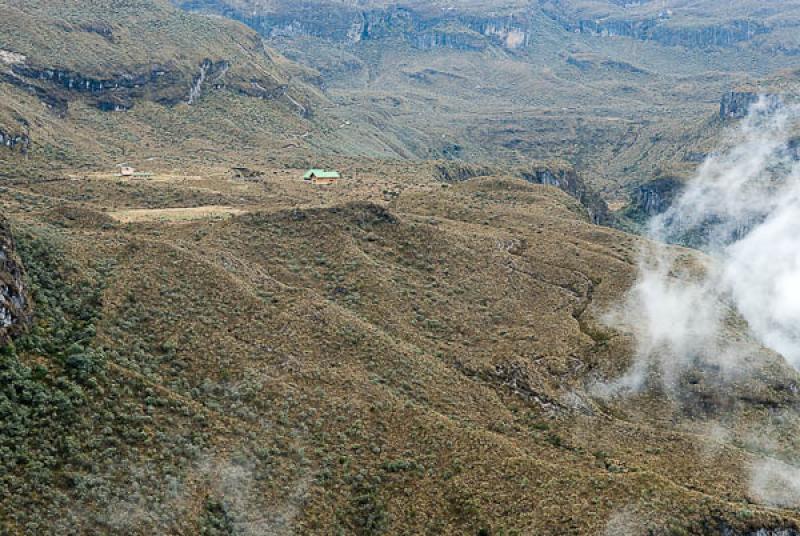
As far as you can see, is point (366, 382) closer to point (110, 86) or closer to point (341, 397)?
point (341, 397)

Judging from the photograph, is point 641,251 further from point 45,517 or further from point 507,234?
point 45,517

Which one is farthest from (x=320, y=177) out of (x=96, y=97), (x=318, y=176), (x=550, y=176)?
(x=96, y=97)

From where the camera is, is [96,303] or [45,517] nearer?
[45,517]

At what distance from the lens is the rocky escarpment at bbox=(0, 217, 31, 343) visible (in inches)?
1940

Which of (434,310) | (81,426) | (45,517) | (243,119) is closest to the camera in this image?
(45,517)

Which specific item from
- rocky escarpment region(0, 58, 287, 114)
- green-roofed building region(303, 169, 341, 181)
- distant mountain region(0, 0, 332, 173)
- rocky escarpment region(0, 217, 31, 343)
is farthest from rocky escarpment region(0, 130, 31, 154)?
rocky escarpment region(0, 217, 31, 343)

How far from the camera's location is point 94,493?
43.8 metres

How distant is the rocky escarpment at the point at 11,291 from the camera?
4928 centimetres

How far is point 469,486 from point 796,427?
92.2ft

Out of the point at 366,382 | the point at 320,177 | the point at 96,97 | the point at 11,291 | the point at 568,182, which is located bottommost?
the point at 366,382

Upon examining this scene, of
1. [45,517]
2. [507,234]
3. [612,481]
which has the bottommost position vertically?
[45,517]

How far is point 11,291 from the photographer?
50.9m

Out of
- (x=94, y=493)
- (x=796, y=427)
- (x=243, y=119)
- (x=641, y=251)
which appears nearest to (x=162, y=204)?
(x=641, y=251)

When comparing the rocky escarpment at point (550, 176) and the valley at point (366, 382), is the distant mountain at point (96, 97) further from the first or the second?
the valley at point (366, 382)
